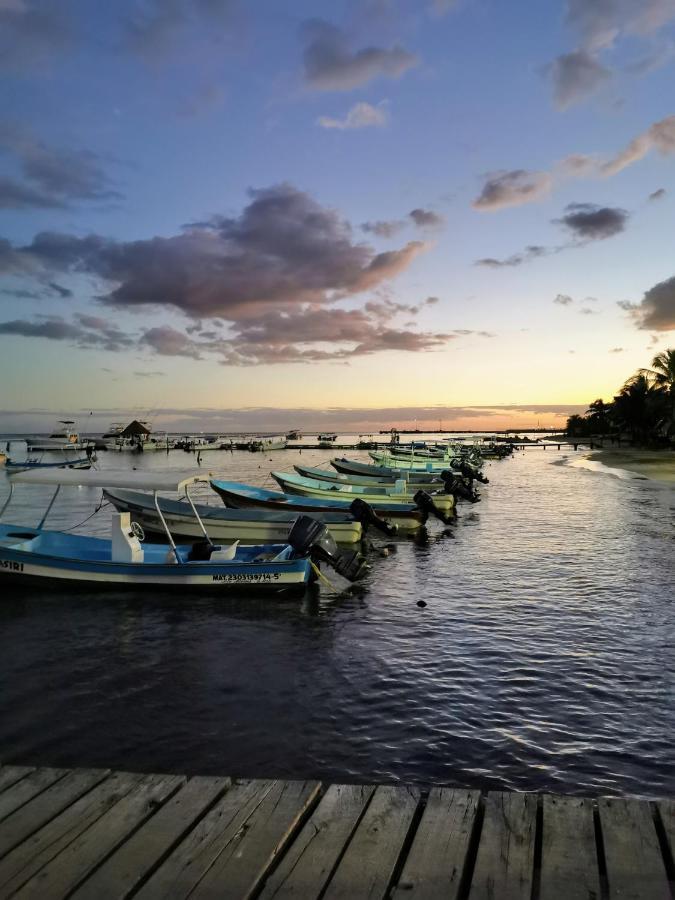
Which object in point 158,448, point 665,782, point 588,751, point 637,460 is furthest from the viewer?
point 158,448

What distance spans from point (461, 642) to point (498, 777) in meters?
4.97

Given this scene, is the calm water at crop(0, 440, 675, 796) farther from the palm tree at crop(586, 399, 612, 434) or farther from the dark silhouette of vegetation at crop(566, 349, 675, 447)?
the palm tree at crop(586, 399, 612, 434)

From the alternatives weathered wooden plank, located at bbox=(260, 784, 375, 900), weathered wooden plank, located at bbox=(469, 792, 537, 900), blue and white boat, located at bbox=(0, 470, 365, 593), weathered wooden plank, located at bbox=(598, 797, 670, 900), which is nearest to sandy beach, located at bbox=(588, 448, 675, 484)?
blue and white boat, located at bbox=(0, 470, 365, 593)

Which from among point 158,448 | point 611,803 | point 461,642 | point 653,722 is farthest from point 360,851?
point 158,448

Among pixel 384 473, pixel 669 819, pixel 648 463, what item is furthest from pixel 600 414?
pixel 669 819

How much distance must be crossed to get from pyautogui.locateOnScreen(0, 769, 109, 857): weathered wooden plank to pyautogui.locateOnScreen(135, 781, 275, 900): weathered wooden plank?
1.20m

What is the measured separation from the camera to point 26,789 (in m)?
5.20

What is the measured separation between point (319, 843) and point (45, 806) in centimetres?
231

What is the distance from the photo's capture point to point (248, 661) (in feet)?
38.4

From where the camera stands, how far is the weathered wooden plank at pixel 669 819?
13.9 feet

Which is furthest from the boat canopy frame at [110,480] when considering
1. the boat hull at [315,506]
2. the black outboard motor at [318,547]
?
the boat hull at [315,506]

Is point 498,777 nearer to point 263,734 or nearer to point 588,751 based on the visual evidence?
point 588,751

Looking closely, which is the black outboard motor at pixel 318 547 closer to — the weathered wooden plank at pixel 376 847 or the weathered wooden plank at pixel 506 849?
the weathered wooden plank at pixel 376 847

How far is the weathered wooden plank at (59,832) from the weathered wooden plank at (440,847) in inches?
95.9
